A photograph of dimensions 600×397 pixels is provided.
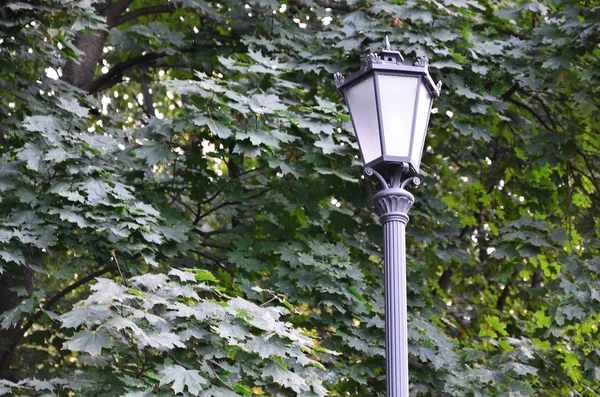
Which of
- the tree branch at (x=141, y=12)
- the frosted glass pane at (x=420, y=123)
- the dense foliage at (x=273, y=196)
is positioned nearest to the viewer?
the frosted glass pane at (x=420, y=123)

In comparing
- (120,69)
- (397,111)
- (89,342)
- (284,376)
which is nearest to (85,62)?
(120,69)

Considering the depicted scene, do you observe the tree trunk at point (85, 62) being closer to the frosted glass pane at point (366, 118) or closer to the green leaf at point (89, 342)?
the green leaf at point (89, 342)

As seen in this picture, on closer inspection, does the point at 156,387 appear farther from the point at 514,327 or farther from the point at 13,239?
the point at 514,327

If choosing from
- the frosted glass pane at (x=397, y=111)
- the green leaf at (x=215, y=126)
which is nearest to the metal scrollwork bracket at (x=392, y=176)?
the frosted glass pane at (x=397, y=111)

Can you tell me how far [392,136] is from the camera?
5191mm

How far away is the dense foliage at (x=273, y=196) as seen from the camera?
23.4ft

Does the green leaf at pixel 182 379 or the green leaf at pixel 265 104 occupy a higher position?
the green leaf at pixel 265 104

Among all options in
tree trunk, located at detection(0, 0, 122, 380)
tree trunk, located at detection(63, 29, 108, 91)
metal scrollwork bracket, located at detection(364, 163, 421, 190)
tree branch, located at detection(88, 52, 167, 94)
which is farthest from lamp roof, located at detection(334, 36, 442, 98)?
tree branch, located at detection(88, 52, 167, 94)

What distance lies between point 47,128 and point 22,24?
104 cm

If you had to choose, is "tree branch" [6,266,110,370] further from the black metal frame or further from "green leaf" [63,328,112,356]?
the black metal frame

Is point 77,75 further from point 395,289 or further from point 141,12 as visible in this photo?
point 395,289

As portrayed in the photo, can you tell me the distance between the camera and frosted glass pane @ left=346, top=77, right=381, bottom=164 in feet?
17.1

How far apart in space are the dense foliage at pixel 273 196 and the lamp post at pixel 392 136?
1619 millimetres

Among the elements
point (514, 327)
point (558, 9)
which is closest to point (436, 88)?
point (558, 9)
